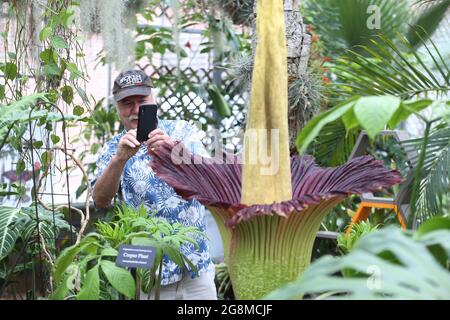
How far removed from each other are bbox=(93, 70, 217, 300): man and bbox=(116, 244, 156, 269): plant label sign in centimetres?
68

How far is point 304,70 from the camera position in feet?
8.05

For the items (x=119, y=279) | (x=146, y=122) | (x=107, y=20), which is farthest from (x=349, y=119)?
(x=107, y=20)

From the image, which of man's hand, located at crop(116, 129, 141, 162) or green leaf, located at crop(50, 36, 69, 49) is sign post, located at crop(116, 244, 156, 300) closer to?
man's hand, located at crop(116, 129, 141, 162)

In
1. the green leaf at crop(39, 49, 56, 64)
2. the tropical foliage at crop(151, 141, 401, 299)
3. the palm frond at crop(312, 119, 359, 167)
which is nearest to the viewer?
the tropical foliage at crop(151, 141, 401, 299)

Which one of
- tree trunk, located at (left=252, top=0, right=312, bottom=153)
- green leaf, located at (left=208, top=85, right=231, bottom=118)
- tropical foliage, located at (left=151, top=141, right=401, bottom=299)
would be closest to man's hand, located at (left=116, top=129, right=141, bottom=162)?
tropical foliage, located at (left=151, top=141, right=401, bottom=299)

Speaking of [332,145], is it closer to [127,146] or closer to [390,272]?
[127,146]

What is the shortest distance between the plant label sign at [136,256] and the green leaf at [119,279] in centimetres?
3

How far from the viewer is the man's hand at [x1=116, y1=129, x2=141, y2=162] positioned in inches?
72.4

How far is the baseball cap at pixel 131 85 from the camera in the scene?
223cm

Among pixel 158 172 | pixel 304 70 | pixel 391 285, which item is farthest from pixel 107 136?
pixel 391 285

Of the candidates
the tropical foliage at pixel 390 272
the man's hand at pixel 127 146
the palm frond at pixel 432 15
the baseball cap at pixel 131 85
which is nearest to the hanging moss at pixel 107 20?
the baseball cap at pixel 131 85

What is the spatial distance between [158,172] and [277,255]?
270 millimetres
